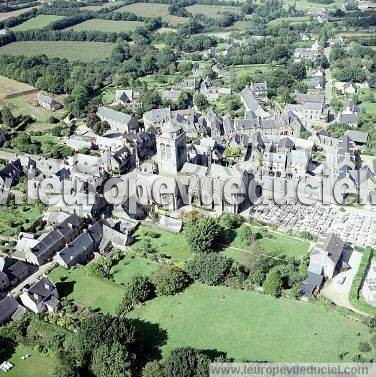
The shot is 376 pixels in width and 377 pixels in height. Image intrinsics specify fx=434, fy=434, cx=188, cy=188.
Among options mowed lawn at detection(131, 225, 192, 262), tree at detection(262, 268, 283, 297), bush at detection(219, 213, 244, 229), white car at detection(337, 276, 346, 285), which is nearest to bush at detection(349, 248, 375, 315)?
white car at detection(337, 276, 346, 285)

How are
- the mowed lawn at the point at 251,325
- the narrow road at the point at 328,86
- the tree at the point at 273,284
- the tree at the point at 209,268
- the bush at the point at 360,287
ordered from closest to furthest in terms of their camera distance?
1. the mowed lawn at the point at 251,325
2. the bush at the point at 360,287
3. the tree at the point at 273,284
4. the tree at the point at 209,268
5. the narrow road at the point at 328,86

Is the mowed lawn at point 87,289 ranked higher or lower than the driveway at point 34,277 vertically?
lower

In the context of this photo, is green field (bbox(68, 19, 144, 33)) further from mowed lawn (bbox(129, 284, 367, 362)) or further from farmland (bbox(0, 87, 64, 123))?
mowed lawn (bbox(129, 284, 367, 362))

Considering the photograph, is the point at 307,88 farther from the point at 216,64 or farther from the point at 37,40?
the point at 37,40

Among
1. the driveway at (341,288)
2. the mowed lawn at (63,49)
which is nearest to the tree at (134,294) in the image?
the driveway at (341,288)

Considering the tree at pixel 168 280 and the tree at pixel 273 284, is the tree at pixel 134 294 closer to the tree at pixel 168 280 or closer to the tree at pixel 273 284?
the tree at pixel 168 280
